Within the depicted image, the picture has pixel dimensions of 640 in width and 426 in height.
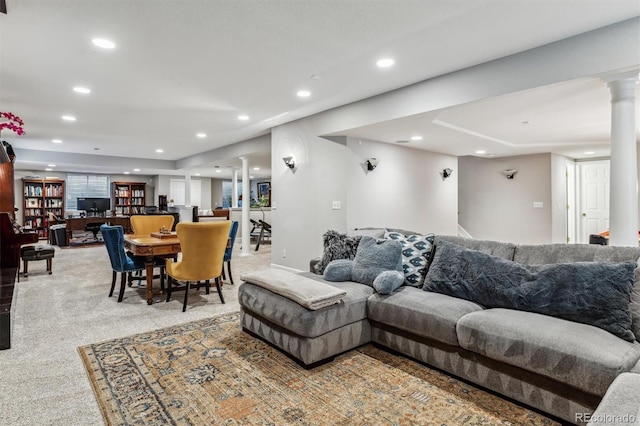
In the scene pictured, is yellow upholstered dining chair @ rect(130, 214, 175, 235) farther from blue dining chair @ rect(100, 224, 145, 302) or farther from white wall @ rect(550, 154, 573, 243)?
white wall @ rect(550, 154, 573, 243)

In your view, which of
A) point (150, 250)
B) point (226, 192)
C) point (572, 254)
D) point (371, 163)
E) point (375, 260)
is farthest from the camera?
point (226, 192)

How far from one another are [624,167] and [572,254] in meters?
0.98

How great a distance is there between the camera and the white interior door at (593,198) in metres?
7.67

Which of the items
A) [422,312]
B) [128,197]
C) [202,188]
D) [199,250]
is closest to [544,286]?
[422,312]

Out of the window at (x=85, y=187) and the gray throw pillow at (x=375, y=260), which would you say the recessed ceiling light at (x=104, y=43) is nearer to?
the gray throw pillow at (x=375, y=260)

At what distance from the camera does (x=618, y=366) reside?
5.34ft

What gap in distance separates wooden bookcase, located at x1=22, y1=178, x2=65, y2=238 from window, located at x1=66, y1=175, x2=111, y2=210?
240mm

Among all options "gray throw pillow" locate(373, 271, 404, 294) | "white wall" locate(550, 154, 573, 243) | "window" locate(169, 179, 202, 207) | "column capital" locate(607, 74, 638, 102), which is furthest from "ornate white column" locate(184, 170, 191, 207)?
"column capital" locate(607, 74, 638, 102)

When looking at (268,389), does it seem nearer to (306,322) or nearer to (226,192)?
(306,322)

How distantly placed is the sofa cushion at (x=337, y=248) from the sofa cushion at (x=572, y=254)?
143 cm

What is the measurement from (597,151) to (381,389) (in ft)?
25.7

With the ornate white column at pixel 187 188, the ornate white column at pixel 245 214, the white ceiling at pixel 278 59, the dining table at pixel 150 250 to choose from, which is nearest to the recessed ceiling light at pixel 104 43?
the white ceiling at pixel 278 59

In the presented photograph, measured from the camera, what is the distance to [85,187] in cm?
1241

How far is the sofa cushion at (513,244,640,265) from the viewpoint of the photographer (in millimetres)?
2199
